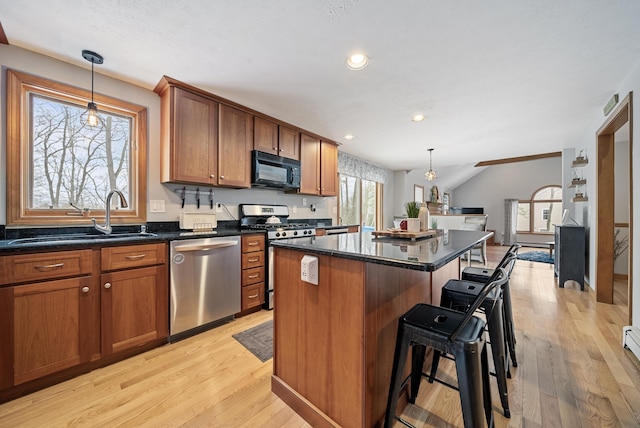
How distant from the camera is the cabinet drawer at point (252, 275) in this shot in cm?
262

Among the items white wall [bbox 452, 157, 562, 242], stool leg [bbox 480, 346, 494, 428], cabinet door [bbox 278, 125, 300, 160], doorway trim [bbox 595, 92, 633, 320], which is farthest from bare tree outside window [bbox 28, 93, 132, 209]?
white wall [bbox 452, 157, 562, 242]

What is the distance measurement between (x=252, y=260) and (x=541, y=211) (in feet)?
34.7

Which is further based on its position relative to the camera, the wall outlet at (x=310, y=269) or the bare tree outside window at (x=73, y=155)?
the bare tree outside window at (x=73, y=155)

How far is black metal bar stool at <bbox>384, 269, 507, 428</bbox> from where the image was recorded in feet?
3.19

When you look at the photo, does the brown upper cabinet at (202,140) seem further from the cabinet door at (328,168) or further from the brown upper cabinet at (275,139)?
the cabinet door at (328,168)

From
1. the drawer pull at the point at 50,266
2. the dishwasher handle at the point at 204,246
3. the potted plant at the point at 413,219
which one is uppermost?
the potted plant at the point at 413,219

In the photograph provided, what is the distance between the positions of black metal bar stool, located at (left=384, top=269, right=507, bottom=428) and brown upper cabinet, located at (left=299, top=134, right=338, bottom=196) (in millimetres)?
2728

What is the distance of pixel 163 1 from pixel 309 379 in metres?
2.21

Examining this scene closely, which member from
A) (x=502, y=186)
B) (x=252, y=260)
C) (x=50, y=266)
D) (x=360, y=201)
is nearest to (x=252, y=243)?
(x=252, y=260)

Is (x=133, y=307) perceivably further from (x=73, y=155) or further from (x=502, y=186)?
(x=502, y=186)

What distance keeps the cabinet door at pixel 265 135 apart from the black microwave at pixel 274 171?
0.31ft

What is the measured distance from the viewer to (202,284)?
7.51ft

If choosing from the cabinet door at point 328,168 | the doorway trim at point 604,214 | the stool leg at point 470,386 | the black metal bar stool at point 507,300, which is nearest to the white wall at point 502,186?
the doorway trim at point 604,214

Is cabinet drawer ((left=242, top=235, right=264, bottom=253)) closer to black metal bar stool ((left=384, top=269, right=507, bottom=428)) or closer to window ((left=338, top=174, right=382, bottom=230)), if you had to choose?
black metal bar stool ((left=384, top=269, right=507, bottom=428))
